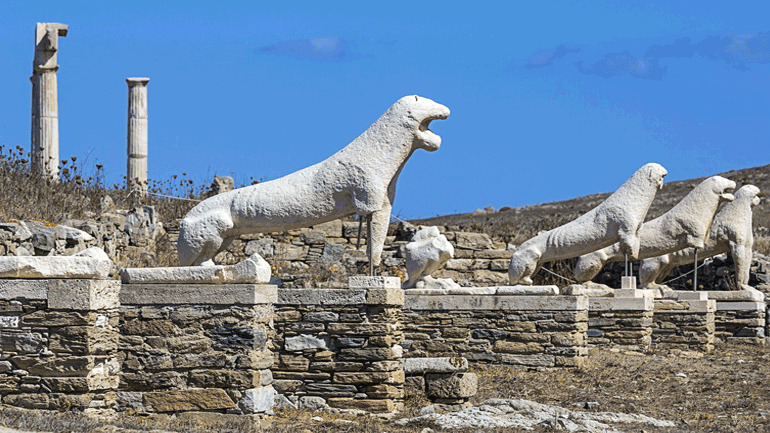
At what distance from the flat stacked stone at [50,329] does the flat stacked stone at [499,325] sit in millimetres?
5472

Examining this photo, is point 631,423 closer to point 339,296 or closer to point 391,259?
point 339,296

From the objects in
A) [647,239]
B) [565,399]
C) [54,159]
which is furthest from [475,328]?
[54,159]

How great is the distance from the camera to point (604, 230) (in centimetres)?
1448

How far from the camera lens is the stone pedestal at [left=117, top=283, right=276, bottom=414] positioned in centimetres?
832

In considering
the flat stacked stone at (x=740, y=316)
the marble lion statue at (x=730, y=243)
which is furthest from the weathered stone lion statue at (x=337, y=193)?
the flat stacked stone at (x=740, y=316)

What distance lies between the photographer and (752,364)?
14.5 meters

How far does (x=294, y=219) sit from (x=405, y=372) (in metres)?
1.80

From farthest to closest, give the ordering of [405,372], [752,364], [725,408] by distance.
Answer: [752,364] < [725,408] < [405,372]

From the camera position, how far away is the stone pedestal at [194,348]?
8.32 meters

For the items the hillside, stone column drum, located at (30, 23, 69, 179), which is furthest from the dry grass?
the hillside

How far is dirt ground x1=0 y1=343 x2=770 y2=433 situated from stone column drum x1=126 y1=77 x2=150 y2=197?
38.3 ft

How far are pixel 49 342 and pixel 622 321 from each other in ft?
30.6

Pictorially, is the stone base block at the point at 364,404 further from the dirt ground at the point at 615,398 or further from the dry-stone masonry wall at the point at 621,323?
the dry-stone masonry wall at the point at 621,323

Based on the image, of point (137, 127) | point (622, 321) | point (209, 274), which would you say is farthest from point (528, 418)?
point (137, 127)
